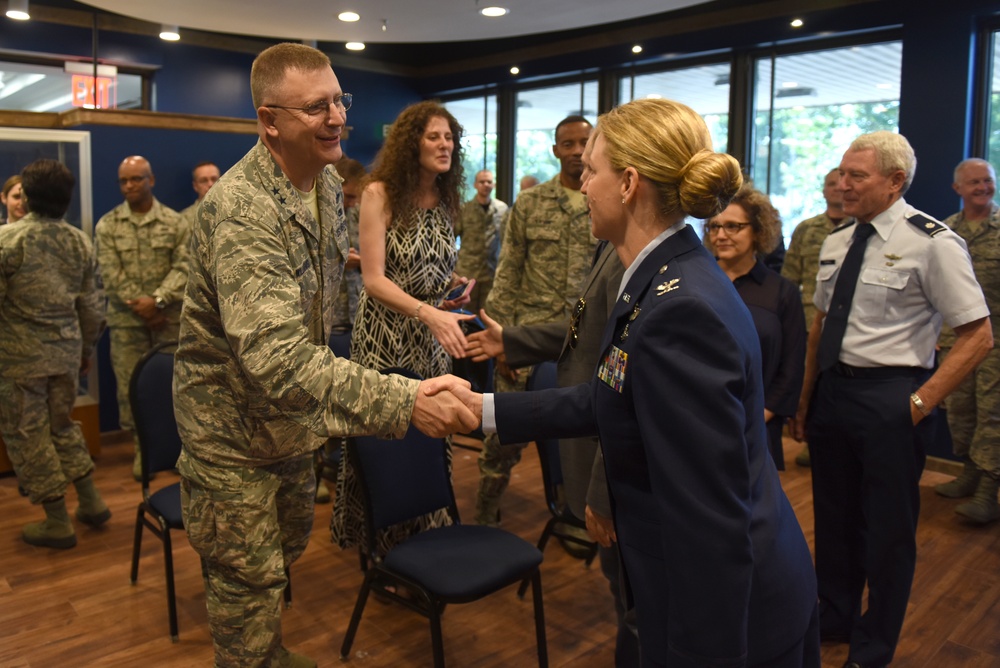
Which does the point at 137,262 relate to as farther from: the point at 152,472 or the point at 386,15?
the point at 386,15

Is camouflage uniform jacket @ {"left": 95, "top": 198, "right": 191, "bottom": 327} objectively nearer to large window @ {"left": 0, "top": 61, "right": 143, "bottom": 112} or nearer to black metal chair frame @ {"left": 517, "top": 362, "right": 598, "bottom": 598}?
black metal chair frame @ {"left": 517, "top": 362, "right": 598, "bottom": 598}

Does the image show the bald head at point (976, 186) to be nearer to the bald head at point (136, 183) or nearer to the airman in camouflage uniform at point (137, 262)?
the airman in camouflage uniform at point (137, 262)

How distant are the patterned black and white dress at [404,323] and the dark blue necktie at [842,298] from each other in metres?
1.43

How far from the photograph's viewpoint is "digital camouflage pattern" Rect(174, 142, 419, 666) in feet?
6.12

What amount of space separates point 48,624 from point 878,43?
6549 mm

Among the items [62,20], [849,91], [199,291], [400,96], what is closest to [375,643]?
[199,291]

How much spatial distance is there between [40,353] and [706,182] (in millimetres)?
3646

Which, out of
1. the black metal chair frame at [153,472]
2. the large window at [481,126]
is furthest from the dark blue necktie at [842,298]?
the large window at [481,126]

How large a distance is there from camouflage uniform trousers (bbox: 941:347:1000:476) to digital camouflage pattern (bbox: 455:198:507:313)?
10.9 ft

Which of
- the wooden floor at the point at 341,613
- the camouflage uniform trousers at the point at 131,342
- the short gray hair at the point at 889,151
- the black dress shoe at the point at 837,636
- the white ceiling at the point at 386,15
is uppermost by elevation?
the white ceiling at the point at 386,15

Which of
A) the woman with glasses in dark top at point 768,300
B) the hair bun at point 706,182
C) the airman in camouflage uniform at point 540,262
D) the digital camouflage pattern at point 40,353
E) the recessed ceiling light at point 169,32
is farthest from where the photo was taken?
the recessed ceiling light at point 169,32

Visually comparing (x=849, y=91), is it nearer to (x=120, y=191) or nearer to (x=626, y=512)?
(x=120, y=191)

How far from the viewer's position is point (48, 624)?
3193mm

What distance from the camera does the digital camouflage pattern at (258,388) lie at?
1.87m
